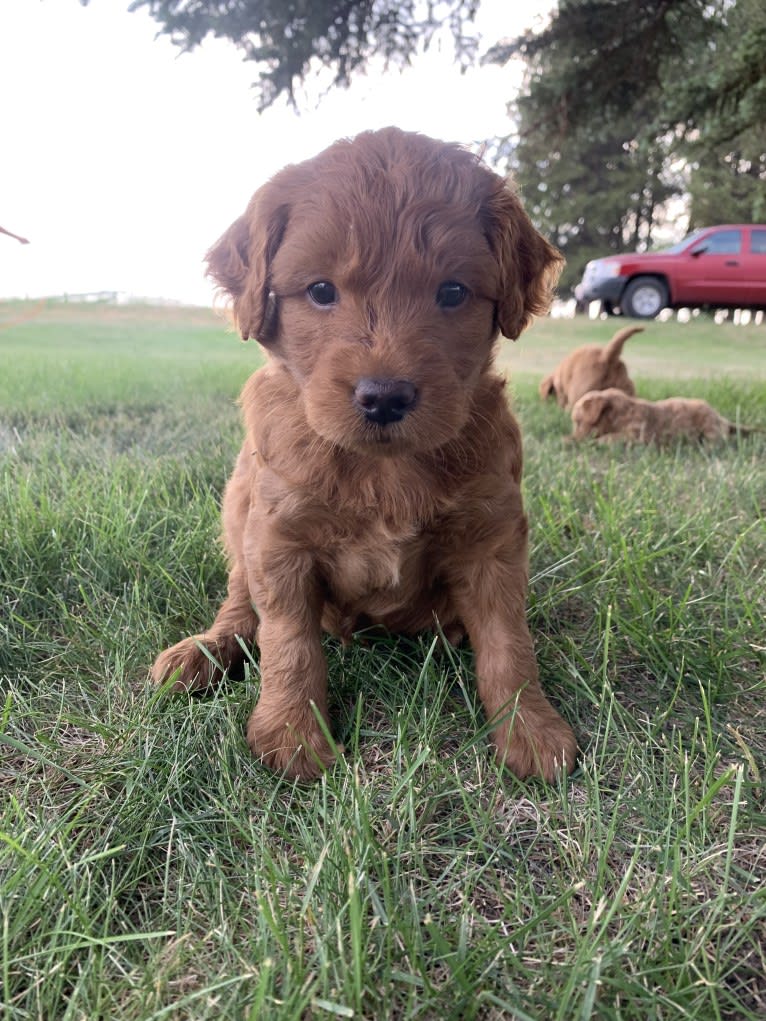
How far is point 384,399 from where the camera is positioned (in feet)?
4.23

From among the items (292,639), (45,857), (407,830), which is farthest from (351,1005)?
(292,639)

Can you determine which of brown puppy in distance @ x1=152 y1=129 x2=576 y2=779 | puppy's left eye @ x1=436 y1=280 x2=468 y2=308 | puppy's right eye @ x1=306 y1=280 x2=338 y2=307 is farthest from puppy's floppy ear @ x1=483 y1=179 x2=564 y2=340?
puppy's right eye @ x1=306 y1=280 x2=338 y2=307

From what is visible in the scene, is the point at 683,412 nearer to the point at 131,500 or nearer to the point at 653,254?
the point at 653,254

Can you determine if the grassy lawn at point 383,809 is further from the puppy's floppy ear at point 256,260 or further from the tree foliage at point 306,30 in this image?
the tree foliage at point 306,30

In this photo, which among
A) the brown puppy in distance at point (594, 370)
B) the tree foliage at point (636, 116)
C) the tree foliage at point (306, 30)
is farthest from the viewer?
the brown puppy in distance at point (594, 370)

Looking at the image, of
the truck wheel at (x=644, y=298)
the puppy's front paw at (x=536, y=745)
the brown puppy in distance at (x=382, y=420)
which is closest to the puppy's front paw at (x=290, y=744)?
the brown puppy in distance at (x=382, y=420)

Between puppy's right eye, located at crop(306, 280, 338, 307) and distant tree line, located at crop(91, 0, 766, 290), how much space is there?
2.89 metres

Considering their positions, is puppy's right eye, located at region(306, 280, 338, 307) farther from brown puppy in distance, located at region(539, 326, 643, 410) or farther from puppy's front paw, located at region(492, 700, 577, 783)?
brown puppy in distance, located at region(539, 326, 643, 410)

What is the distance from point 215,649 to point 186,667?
0.37 ft

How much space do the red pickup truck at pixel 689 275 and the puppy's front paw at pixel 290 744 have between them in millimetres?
4263

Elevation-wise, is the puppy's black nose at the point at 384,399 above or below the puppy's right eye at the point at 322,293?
below

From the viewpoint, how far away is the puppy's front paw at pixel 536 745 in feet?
4.73

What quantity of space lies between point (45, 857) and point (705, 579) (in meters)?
1.97

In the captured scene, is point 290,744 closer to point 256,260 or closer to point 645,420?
point 256,260
